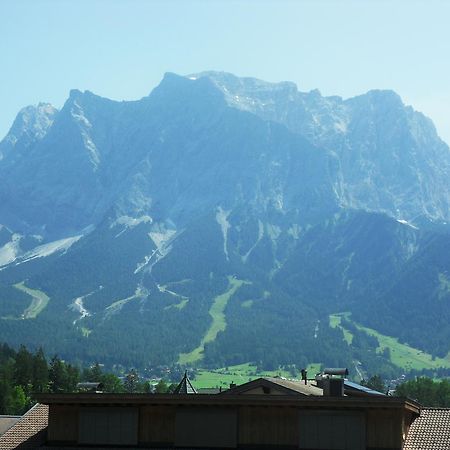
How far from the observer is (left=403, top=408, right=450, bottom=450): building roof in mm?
55094

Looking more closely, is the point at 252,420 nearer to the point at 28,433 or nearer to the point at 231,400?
the point at 231,400

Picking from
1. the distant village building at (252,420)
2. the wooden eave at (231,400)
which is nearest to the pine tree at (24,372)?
the distant village building at (252,420)

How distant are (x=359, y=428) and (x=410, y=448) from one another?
323cm

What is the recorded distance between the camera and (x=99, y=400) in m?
56.4

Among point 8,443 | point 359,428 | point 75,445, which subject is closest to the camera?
point 359,428

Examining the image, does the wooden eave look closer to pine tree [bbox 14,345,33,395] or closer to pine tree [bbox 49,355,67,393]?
pine tree [bbox 14,345,33,395]

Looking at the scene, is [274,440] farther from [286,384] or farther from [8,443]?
[8,443]

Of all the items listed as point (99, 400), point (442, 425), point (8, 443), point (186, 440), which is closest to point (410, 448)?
point (442, 425)

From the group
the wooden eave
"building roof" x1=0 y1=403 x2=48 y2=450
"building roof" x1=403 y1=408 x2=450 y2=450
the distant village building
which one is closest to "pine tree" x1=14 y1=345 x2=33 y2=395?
"building roof" x1=0 y1=403 x2=48 y2=450

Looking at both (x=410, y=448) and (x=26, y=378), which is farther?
(x=26, y=378)

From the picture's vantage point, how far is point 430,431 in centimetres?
5666

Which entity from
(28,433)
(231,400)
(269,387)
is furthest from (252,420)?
(28,433)

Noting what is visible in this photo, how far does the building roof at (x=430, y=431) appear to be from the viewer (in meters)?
55.1

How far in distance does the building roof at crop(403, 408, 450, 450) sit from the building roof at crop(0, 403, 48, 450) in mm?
20170
